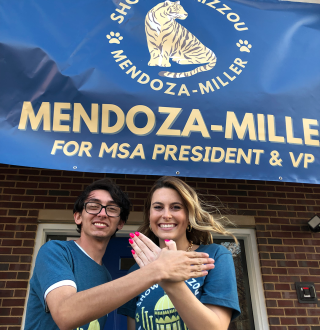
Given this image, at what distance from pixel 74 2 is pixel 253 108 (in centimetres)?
186

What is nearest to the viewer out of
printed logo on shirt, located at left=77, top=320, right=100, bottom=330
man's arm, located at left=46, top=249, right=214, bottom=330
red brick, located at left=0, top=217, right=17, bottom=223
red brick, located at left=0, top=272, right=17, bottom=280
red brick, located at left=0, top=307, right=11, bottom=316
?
man's arm, located at left=46, top=249, right=214, bottom=330

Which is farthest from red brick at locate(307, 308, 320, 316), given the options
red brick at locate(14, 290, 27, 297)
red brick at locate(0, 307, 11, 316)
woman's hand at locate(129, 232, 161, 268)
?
red brick at locate(0, 307, 11, 316)

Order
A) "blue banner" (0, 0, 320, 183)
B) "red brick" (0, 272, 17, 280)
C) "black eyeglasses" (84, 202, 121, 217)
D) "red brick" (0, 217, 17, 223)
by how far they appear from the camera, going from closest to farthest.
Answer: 1. "black eyeglasses" (84, 202, 121, 217)
2. "blue banner" (0, 0, 320, 183)
3. "red brick" (0, 272, 17, 280)
4. "red brick" (0, 217, 17, 223)

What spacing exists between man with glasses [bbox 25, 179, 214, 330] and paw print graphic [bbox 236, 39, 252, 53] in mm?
1742

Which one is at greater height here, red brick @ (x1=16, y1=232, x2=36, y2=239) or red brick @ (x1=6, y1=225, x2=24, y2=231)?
red brick @ (x1=6, y1=225, x2=24, y2=231)

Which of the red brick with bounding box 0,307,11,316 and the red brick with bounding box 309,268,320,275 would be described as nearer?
the red brick with bounding box 0,307,11,316

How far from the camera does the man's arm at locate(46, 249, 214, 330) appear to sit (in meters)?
1.47

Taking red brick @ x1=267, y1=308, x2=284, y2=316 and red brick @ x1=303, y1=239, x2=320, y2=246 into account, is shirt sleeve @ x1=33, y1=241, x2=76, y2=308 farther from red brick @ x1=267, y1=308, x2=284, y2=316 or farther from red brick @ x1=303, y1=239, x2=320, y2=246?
red brick @ x1=303, y1=239, x2=320, y2=246

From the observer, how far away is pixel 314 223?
147 inches

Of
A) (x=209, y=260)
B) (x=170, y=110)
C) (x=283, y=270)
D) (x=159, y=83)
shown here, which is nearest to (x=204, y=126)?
(x=170, y=110)

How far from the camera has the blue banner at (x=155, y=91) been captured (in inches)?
99.5

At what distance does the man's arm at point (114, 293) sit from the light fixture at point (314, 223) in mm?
2667

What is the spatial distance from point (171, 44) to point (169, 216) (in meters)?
1.68

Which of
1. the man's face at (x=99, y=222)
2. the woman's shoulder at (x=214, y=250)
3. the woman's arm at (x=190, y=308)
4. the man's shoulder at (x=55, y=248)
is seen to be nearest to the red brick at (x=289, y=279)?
the woman's shoulder at (x=214, y=250)
